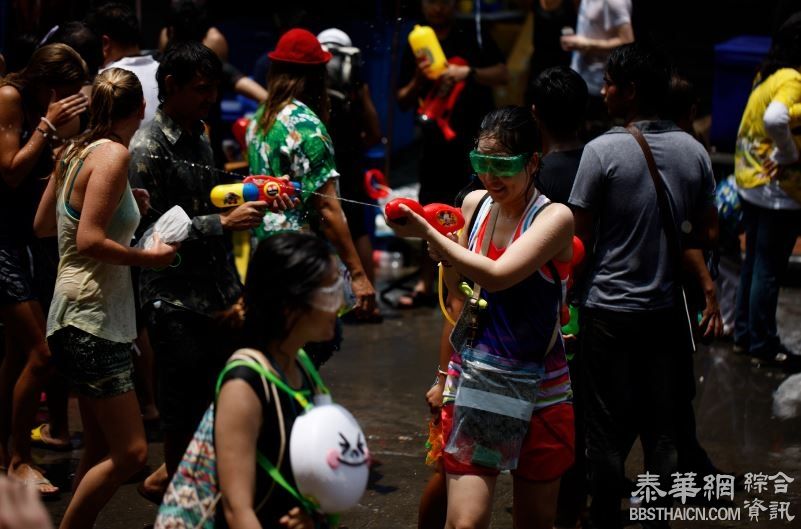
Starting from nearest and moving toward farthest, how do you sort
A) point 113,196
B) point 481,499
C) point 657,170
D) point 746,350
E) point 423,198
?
point 481,499
point 113,196
point 657,170
point 746,350
point 423,198

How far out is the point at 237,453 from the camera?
2.85m

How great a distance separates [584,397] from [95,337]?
1.95 m

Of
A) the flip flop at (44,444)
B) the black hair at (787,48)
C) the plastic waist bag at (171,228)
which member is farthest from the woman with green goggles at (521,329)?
the black hair at (787,48)

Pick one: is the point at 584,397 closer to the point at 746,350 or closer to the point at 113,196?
the point at 113,196

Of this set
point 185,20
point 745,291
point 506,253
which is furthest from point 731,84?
point 506,253

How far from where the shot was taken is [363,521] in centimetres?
507

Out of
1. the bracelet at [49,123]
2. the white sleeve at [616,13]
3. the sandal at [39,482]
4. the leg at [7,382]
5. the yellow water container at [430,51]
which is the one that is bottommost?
the sandal at [39,482]

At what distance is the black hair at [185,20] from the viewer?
698 centimetres

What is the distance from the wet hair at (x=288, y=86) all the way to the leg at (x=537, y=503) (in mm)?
2110

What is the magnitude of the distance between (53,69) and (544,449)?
9.06 ft

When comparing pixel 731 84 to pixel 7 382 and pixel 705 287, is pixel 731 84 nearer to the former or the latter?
pixel 705 287

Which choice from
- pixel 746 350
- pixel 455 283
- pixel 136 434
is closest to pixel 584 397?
pixel 455 283

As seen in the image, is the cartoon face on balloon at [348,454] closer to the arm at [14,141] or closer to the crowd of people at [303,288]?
the crowd of people at [303,288]

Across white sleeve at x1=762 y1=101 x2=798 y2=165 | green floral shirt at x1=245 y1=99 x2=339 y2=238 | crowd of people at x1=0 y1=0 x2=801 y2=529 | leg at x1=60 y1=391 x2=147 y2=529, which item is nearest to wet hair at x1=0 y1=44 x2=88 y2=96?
crowd of people at x1=0 y1=0 x2=801 y2=529
